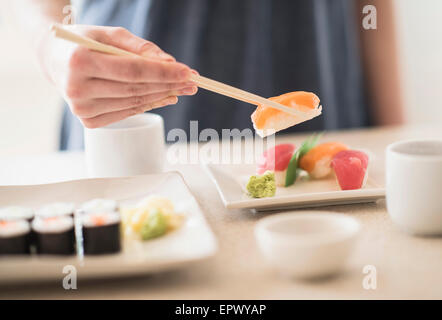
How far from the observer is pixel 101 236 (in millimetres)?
766

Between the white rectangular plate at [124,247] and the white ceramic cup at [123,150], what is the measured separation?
117 millimetres

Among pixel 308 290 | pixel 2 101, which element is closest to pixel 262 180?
pixel 308 290

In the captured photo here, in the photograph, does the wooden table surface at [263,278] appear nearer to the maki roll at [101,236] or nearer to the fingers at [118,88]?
the maki roll at [101,236]

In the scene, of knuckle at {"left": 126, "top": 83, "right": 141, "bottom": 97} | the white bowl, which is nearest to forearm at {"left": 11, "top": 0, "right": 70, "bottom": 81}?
knuckle at {"left": 126, "top": 83, "right": 141, "bottom": 97}

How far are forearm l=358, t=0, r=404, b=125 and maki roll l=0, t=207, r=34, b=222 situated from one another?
1447mm

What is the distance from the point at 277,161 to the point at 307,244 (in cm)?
44

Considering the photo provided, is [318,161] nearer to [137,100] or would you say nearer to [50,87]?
[137,100]

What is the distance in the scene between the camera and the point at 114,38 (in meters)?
1.05

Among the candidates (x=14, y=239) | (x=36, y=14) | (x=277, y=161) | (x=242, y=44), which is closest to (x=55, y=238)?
(x=14, y=239)

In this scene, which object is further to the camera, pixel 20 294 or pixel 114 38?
pixel 114 38

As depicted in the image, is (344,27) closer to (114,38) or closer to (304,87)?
(304,87)

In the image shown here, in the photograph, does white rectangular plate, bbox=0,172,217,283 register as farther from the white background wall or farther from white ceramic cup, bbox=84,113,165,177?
the white background wall

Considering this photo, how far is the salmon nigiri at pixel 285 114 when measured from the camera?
108 centimetres
